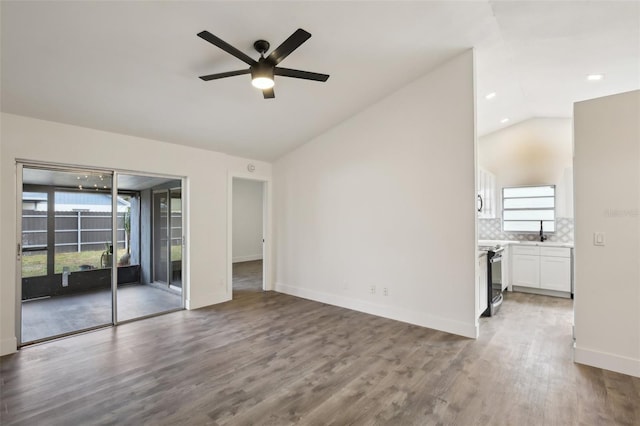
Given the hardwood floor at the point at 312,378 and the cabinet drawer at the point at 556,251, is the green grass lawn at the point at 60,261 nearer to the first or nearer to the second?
the hardwood floor at the point at 312,378

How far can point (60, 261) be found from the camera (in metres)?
4.09

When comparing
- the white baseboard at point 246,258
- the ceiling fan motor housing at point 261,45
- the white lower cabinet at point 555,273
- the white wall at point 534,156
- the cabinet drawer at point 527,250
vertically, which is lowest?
the white baseboard at point 246,258

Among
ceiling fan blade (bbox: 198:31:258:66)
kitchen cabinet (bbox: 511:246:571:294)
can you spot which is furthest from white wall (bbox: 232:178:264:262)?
ceiling fan blade (bbox: 198:31:258:66)

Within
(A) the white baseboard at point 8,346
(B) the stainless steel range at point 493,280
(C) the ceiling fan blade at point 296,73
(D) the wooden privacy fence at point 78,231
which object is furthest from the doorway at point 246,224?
(C) the ceiling fan blade at point 296,73

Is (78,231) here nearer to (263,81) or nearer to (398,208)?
(263,81)

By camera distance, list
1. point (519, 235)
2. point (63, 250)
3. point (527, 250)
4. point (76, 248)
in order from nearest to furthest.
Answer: point (63, 250), point (76, 248), point (527, 250), point (519, 235)

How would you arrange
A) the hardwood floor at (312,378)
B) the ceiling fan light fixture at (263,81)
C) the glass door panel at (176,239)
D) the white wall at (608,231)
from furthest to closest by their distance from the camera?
the glass door panel at (176,239), the white wall at (608,231), the ceiling fan light fixture at (263,81), the hardwood floor at (312,378)

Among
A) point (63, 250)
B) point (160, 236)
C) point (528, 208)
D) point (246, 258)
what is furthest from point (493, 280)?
point (246, 258)

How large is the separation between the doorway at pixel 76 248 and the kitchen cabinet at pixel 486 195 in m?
5.43

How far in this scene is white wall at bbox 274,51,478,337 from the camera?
3.63 meters

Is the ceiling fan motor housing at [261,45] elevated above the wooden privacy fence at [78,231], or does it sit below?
above

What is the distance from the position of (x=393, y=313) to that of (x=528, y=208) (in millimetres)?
3844

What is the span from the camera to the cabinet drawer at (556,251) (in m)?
5.16

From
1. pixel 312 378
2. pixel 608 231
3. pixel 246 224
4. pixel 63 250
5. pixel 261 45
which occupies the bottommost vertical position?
pixel 312 378
